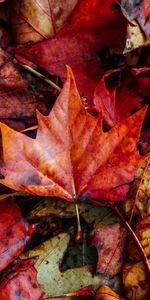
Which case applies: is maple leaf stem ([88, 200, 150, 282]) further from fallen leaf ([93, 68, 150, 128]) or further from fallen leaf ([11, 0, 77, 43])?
fallen leaf ([11, 0, 77, 43])

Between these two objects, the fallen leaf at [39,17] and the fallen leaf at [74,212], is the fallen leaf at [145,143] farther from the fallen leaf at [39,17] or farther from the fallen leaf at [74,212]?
the fallen leaf at [39,17]

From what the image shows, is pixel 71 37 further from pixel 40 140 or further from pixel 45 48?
pixel 40 140

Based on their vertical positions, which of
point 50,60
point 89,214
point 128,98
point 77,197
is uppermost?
point 50,60

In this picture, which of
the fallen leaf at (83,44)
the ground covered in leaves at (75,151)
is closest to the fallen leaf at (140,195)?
the ground covered in leaves at (75,151)

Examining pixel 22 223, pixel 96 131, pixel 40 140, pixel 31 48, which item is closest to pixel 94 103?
pixel 96 131

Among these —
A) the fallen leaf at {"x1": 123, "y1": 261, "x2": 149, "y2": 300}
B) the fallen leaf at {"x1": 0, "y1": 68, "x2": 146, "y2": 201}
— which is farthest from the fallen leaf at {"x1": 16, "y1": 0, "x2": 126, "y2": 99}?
the fallen leaf at {"x1": 123, "y1": 261, "x2": 149, "y2": 300}

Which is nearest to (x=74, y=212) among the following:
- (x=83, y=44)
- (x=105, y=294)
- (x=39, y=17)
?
(x=105, y=294)
